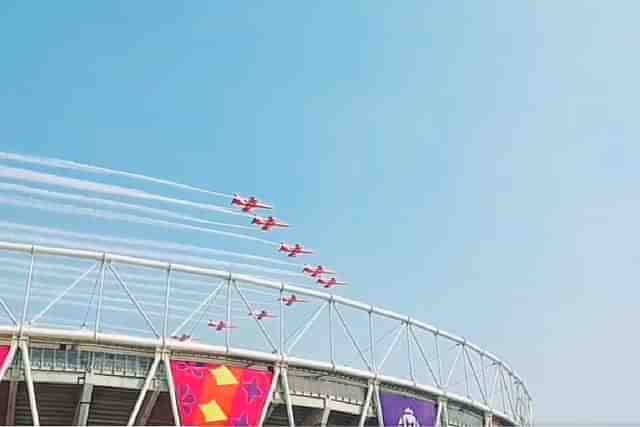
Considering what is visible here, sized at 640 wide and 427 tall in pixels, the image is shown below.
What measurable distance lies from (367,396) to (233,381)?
1156 cm

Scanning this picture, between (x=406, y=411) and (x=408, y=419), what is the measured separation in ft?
2.01

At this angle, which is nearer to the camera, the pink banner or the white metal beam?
the white metal beam

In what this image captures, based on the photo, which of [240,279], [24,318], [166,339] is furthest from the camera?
[240,279]

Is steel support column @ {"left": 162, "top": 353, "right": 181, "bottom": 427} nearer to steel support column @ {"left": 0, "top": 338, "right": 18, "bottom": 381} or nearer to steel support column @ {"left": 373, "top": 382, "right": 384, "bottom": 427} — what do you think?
steel support column @ {"left": 0, "top": 338, "right": 18, "bottom": 381}

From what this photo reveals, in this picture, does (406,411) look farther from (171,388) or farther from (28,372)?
(28,372)

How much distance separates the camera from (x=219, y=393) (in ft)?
165

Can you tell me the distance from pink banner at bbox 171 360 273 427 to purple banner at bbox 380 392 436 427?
11393 millimetres

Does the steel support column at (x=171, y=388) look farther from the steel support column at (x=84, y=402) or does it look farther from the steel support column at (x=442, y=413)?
the steel support column at (x=442, y=413)

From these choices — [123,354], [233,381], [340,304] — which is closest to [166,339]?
[123,354]

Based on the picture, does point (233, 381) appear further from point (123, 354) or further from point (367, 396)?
point (367, 396)

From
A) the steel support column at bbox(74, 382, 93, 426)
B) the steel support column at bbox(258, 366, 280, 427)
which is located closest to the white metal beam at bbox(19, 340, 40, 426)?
the steel support column at bbox(74, 382, 93, 426)

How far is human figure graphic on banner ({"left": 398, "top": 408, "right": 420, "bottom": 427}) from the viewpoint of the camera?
61.0m

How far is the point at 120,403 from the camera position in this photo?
50031mm

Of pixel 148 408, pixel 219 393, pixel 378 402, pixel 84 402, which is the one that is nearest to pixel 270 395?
pixel 219 393
